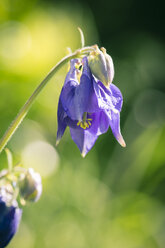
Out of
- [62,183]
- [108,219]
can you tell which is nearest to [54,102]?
[62,183]

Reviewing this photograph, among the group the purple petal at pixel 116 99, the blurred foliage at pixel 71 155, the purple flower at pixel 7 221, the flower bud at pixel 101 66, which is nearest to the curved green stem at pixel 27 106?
the flower bud at pixel 101 66

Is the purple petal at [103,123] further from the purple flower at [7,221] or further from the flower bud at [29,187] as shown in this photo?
the purple flower at [7,221]

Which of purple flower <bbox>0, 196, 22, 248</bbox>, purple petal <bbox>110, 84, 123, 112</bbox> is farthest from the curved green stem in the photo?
purple flower <bbox>0, 196, 22, 248</bbox>

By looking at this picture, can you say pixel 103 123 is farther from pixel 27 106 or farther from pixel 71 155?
pixel 71 155

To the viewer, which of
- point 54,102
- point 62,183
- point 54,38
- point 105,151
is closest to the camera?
point 62,183

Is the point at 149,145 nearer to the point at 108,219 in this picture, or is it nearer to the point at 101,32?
the point at 108,219

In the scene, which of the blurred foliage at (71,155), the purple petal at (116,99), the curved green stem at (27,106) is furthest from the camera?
the blurred foliage at (71,155)

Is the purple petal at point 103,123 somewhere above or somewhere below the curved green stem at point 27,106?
below
